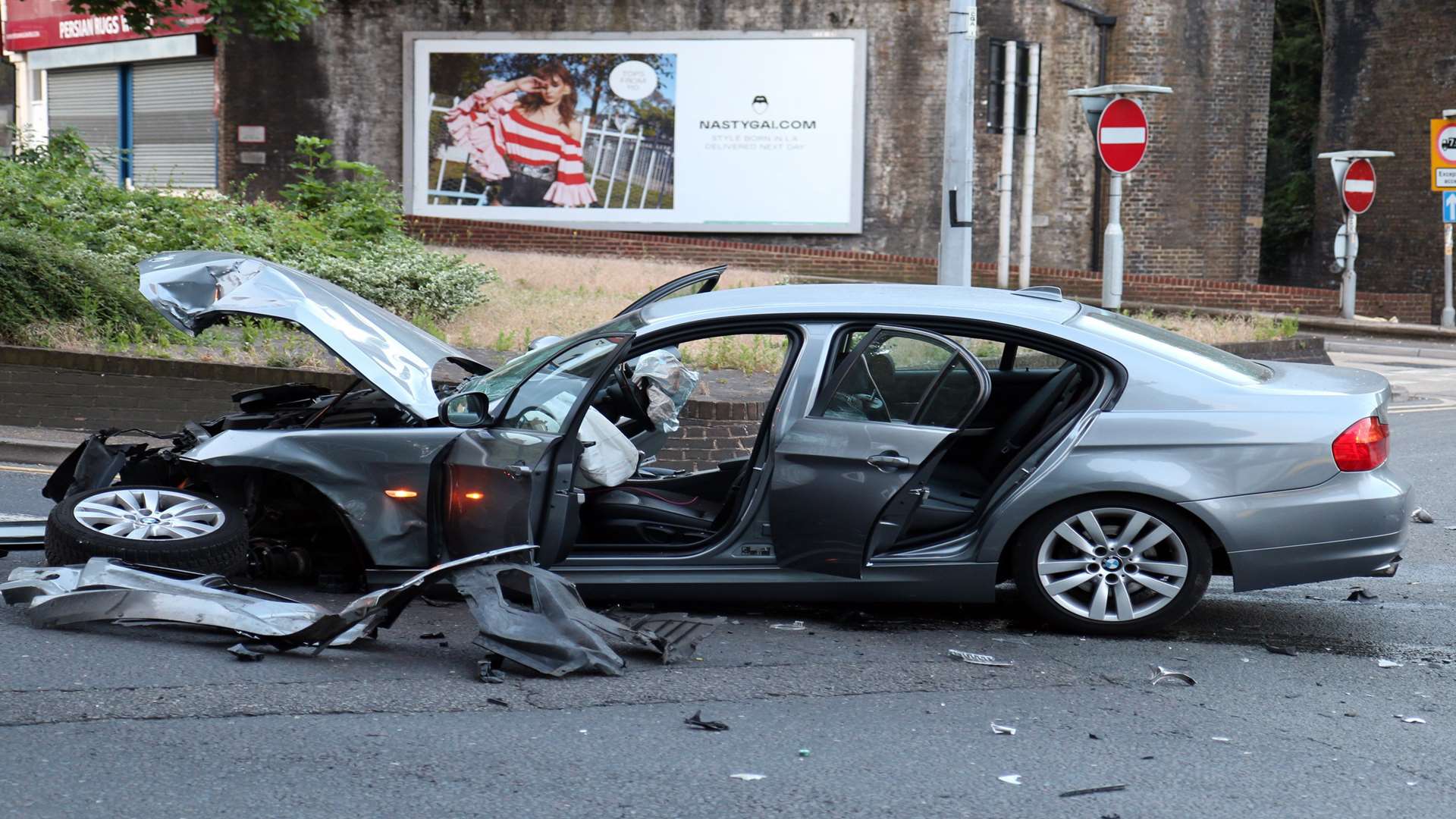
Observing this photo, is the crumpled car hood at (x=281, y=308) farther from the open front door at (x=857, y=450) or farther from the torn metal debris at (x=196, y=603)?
the open front door at (x=857, y=450)

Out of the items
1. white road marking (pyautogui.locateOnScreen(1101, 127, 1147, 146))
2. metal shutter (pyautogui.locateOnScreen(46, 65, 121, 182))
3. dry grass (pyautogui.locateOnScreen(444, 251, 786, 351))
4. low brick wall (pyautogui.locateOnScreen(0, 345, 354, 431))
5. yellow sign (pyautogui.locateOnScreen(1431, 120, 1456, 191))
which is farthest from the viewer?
metal shutter (pyautogui.locateOnScreen(46, 65, 121, 182))

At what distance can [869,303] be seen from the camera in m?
5.84

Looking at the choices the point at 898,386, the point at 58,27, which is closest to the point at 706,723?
the point at 898,386

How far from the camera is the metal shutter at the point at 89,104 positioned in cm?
3134

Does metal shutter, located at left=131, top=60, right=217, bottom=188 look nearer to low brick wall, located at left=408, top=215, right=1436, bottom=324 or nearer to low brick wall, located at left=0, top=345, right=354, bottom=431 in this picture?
low brick wall, located at left=408, top=215, right=1436, bottom=324

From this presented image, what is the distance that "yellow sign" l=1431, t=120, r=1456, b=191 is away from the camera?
79.9 feet

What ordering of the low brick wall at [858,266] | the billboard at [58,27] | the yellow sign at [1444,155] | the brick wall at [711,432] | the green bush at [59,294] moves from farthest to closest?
the billboard at [58,27] → the low brick wall at [858,266] → the yellow sign at [1444,155] → the green bush at [59,294] → the brick wall at [711,432]

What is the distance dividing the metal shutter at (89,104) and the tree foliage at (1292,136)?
29792 millimetres

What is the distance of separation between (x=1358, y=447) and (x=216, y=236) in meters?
12.1

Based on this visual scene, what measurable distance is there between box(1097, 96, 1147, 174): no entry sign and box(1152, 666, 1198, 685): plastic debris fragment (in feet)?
34.4

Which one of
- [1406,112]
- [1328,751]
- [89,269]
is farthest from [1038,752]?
[1406,112]

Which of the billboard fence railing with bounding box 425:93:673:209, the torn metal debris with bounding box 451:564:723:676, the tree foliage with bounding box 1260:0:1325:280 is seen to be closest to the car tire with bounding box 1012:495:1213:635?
the torn metal debris with bounding box 451:564:723:676

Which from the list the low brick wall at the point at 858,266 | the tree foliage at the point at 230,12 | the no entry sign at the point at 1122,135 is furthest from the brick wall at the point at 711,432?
the low brick wall at the point at 858,266

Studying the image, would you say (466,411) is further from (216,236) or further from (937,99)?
(937,99)
